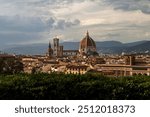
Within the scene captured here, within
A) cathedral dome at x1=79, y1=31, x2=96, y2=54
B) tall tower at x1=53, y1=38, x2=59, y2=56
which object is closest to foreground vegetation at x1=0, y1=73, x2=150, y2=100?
cathedral dome at x1=79, y1=31, x2=96, y2=54

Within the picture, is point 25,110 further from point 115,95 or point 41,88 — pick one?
point 115,95

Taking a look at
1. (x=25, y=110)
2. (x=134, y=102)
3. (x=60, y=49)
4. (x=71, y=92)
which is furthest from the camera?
(x=60, y=49)

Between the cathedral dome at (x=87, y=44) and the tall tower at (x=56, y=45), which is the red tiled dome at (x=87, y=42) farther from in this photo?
the tall tower at (x=56, y=45)

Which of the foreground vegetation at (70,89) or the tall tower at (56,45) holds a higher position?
the foreground vegetation at (70,89)

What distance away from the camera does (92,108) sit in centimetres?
816

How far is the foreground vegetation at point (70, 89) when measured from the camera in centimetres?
914

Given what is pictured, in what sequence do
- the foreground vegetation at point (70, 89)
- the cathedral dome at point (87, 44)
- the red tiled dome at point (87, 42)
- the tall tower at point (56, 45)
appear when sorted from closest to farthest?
the foreground vegetation at point (70, 89)
the red tiled dome at point (87, 42)
the cathedral dome at point (87, 44)
the tall tower at point (56, 45)

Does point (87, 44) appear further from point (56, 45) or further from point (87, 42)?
point (56, 45)

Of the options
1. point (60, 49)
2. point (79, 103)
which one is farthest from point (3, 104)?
point (60, 49)

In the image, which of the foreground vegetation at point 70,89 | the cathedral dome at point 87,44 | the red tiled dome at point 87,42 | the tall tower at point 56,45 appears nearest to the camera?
the foreground vegetation at point 70,89

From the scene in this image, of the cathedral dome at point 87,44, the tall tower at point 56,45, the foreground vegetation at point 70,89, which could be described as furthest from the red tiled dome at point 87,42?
the foreground vegetation at point 70,89

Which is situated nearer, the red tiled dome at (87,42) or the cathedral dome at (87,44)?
the red tiled dome at (87,42)

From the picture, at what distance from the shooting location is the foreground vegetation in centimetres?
914

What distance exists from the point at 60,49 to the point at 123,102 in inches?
5492
